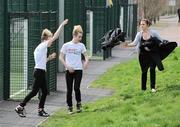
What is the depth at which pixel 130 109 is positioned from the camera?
11133 mm

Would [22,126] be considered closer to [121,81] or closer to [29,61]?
[29,61]

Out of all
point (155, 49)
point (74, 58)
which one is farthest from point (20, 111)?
point (155, 49)

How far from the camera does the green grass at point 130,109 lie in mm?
9977

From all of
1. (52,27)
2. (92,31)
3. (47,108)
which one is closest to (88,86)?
(52,27)

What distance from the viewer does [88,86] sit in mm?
15648

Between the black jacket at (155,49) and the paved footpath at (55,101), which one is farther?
the black jacket at (155,49)

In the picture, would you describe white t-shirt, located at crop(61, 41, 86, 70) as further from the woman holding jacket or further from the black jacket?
the black jacket

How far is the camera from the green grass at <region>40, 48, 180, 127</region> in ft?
32.7

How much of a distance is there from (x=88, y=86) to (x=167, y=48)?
297 cm

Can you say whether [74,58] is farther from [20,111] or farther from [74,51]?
[20,111]

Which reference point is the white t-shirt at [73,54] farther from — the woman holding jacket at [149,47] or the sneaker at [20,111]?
the woman holding jacket at [149,47]

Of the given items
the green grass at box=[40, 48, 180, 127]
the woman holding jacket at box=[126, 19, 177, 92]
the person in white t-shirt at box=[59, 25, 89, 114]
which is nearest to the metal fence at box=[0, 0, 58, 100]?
the green grass at box=[40, 48, 180, 127]

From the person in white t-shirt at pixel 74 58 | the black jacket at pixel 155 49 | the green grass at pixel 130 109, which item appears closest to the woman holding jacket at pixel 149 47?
the black jacket at pixel 155 49

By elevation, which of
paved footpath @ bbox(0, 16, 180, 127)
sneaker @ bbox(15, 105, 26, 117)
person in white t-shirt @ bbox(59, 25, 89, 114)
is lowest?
paved footpath @ bbox(0, 16, 180, 127)
